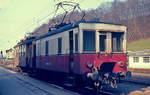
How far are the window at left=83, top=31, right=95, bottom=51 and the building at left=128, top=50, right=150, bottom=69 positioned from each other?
23.5 metres

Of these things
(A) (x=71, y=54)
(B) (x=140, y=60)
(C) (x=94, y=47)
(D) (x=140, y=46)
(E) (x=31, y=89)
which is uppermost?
(D) (x=140, y=46)

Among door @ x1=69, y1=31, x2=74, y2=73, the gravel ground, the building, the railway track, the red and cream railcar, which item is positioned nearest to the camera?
the red and cream railcar

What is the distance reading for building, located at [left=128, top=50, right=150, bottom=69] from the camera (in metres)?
35.1

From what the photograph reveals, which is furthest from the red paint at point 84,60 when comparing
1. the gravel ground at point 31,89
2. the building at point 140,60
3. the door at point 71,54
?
the building at point 140,60

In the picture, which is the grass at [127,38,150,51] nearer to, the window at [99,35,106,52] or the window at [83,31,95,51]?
the window at [99,35,106,52]

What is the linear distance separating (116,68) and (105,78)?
99cm

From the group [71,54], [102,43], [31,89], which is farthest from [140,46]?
[102,43]

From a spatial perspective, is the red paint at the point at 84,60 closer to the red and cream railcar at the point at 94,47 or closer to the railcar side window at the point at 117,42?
the red and cream railcar at the point at 94,47

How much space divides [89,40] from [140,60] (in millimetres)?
25885

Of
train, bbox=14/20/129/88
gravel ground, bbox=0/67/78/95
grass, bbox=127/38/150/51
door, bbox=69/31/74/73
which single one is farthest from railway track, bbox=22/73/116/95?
grass, bbox=127/38/150/51

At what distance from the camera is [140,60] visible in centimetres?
3684

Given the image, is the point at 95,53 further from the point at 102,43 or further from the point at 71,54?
the point at 71,54

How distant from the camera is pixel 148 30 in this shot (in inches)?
3177

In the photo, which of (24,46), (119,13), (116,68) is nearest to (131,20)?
(119,13)
